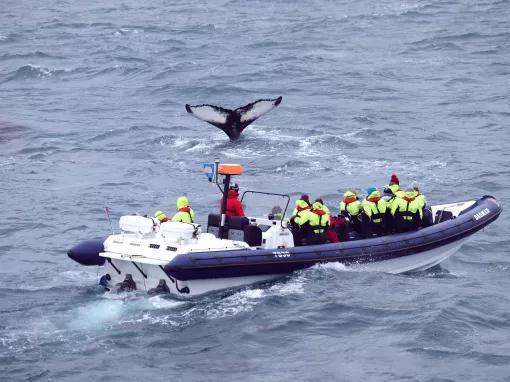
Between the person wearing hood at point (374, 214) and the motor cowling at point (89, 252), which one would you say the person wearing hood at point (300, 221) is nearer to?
the person wearing hood at point (374, 214)

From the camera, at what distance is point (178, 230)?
62.4 ft

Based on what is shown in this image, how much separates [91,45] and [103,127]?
1670 cm

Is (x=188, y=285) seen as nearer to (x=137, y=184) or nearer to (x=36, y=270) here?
(x=36, y=270)

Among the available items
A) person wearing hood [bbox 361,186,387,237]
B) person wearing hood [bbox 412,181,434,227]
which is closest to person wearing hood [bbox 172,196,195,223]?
person wearing hood [bbox 361,186,387,237]

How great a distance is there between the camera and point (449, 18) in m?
52.0

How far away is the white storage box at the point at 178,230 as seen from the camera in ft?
62.4

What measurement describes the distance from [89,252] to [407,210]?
6.09 metres

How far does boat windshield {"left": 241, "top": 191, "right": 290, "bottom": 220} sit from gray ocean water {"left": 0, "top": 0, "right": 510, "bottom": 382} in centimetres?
182

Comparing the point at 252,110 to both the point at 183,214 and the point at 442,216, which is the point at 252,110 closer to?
the point at 442,216

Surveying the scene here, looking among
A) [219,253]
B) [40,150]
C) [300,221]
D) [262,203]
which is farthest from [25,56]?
[219,253]

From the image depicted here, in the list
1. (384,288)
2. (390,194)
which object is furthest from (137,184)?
(384,288)

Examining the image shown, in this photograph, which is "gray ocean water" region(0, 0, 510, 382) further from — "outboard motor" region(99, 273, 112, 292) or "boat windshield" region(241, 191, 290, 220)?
"boat windshield" region(241, 191, 290, 220)

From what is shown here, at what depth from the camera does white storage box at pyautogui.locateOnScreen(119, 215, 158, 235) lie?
1936 cm

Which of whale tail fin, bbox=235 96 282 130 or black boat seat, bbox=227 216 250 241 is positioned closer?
black boat seat, bbox=227 216 250 241
